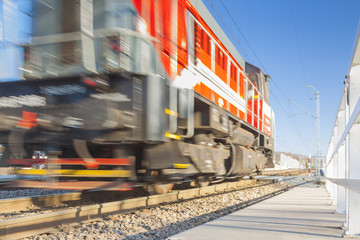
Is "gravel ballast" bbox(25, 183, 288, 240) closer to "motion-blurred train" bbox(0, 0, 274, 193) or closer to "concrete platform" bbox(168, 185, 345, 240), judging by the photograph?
"motion-blurred train" bbox(0, 0, 274, 193)

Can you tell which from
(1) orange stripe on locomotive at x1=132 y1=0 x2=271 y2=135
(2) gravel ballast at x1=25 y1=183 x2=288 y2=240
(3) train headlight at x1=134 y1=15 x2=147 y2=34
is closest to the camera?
(2) gravel ballast at x1=25 y1=183 x2=288 y2=240

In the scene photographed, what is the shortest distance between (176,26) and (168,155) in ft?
7.03

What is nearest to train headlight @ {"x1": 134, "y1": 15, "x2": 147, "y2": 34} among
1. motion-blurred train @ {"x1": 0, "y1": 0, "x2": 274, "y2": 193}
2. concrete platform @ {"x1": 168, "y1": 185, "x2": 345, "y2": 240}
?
motion-blurred train @ {"x1": 0, "y1": 0, "x2": 274, "y2": 193}

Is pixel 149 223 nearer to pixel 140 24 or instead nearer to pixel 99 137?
pixel 99 137

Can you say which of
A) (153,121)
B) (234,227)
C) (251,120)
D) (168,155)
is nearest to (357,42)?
(234,227)

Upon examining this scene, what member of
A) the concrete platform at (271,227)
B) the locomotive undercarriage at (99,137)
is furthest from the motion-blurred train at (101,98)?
the concrete platform at (271,227)

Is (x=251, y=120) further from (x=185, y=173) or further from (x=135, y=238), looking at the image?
(x=135, y=238)

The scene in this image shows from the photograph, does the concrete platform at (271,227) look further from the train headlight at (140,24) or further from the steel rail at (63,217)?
the train headlight at (140,24)

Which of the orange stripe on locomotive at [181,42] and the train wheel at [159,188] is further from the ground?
the orange stripe on locomotive at [181,42]

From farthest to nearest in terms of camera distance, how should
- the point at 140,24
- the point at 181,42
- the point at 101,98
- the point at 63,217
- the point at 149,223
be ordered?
the point at 181,42, the point at 140,24, the point at 149,223, the point at 101,98, the point at 63,217

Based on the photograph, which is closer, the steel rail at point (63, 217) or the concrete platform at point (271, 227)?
the concrete platform at point (271, 227)

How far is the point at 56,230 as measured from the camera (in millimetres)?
3811

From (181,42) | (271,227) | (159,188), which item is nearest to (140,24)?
(181,42)

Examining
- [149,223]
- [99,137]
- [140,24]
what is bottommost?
[149,223]
